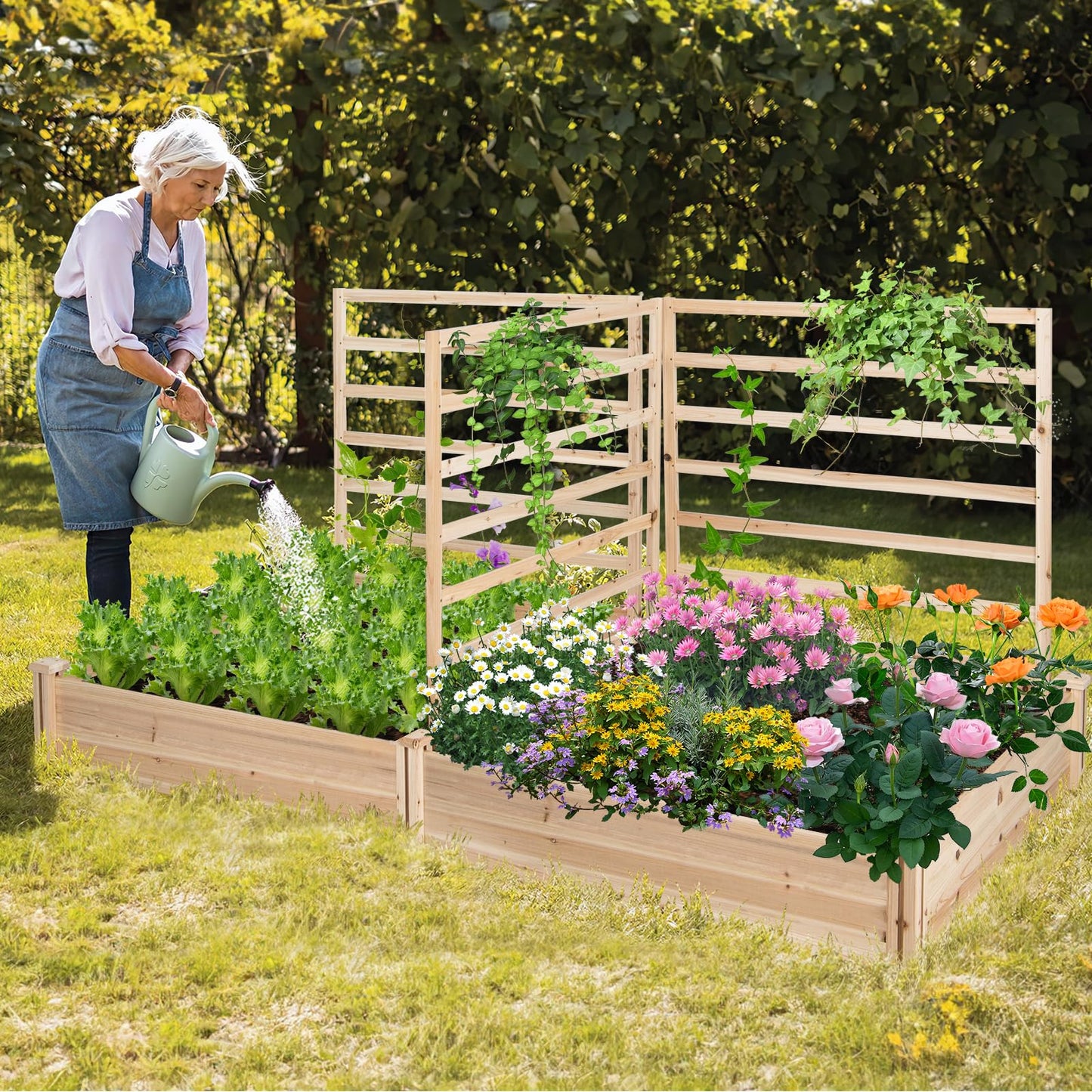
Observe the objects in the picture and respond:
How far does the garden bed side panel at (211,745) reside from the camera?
341 centimetres

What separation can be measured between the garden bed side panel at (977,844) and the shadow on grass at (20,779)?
1.97m

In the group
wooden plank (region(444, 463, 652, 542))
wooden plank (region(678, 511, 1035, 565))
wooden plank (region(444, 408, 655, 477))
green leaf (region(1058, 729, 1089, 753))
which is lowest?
green leaf (region(1058, 729, 1089, 753))

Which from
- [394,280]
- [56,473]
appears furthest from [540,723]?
[394,280]

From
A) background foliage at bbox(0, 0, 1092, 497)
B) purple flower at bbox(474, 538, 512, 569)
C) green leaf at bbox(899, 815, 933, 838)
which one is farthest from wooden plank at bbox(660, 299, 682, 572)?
background foliage at bbox(0, 0, 1092, 497)

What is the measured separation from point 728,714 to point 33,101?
20.2ft

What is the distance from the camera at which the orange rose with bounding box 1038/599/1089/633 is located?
3.26 meters

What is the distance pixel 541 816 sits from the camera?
3.13 meters

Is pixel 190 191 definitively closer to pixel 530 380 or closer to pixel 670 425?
pixel 530 380

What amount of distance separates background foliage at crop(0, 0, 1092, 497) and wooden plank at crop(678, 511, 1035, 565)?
243 centimetres

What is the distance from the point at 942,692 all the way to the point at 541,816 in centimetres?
92

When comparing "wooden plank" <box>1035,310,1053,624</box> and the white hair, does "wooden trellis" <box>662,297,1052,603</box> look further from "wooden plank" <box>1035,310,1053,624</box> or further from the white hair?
the white hair

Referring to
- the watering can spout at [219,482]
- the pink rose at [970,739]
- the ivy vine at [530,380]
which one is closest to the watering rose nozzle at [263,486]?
the watering can spout at [219,482]

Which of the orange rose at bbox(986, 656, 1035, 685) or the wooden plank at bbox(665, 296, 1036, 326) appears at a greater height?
the wooden plank at bbox(665, 296, 1036, 326)

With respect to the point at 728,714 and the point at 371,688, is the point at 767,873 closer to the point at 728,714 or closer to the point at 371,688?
the point at 728,714
